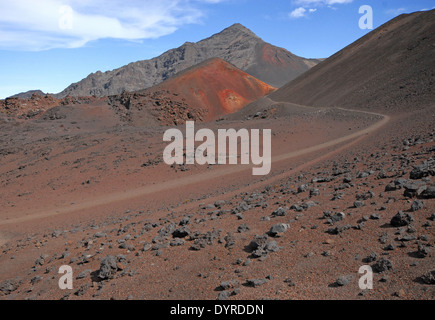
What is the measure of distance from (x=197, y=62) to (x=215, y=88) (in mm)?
66887

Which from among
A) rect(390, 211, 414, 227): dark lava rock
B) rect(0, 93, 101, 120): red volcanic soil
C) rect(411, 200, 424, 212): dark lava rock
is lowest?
rect(390, 211, 414, 227): dark lava rock

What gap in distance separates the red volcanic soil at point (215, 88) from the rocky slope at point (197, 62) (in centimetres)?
3088

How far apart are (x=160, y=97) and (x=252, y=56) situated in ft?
219

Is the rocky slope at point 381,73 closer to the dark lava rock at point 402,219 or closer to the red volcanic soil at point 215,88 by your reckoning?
the red volcanic soil at point 215,88

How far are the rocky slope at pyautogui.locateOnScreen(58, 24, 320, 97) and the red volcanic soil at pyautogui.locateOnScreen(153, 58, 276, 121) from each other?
101 ft

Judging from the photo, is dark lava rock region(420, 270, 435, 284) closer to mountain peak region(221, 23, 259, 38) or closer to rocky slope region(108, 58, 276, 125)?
rocky slope region(108, 58, 276, 125)

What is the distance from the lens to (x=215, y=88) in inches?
2183

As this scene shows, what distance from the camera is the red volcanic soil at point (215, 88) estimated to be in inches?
2034

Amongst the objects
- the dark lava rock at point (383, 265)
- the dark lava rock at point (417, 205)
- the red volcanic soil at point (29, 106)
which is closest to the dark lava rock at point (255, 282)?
the dark lava rock at point (383, 265)

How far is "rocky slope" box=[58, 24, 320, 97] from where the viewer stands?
9997cm

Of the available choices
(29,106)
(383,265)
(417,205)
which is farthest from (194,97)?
(383,265)

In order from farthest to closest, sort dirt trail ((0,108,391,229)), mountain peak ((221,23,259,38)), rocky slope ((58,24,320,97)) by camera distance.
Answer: mountain peak ((221,23,259,38)) < rocky slope ((58,24,320,97)) < dirt trail ((0,108,391,229))

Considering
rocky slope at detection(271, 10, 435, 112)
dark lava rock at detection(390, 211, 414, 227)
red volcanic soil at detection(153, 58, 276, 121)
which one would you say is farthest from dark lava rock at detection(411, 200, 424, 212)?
red volcanic soil at detection(153, 58, 276, 121)

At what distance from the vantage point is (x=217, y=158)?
64.8 feet
